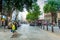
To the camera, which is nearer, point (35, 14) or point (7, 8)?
point (7, 8)

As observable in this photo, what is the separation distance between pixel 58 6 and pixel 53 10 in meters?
3.06

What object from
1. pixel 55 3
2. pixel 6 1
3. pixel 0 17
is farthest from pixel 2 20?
pixel 6 1

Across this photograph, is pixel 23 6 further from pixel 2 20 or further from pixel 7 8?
pixel 2 20

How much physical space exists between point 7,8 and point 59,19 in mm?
40895

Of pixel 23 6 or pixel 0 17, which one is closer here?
pixel 23 6

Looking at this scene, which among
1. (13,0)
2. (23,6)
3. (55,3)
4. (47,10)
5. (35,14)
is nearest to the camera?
(13,0)

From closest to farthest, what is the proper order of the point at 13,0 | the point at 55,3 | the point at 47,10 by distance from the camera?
the point at 13,0 → the point at 55,3 → the point at 47,10

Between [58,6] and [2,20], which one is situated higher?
[58,6]

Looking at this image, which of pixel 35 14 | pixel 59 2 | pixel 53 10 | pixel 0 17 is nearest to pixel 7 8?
pixel 0 17

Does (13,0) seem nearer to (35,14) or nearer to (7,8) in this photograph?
(7,8)

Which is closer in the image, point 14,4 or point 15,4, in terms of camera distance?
point 15,4

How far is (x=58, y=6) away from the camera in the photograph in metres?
78.3

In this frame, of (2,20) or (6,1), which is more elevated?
(6,1)

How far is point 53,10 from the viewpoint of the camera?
→ 80.5m
